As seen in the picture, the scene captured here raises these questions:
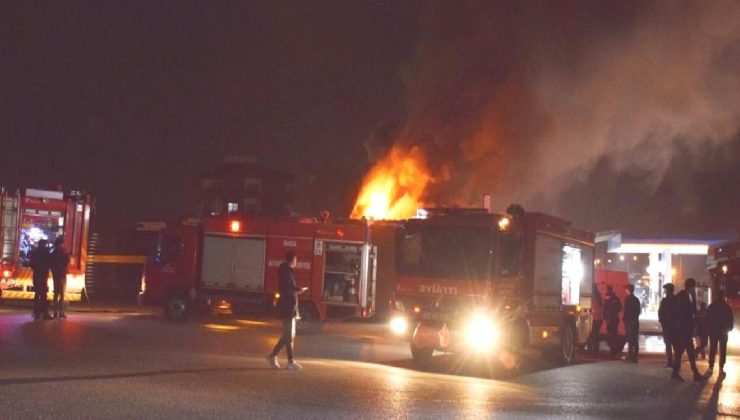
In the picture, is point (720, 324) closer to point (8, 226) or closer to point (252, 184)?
point (8, 226)

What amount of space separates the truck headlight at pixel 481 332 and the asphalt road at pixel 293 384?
548mm

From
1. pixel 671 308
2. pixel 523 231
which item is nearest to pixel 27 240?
pixel 523 231

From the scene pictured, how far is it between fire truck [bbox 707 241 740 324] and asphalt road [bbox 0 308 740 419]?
5608 millimetres

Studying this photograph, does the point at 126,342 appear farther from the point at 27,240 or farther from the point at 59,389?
the point at 27,240

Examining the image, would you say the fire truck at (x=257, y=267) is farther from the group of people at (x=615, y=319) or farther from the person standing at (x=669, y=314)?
the person standing at (x=669, y=314)

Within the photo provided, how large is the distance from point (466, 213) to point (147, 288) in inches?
471

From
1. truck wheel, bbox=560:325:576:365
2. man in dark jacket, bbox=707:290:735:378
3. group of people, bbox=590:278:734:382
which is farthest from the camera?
truck wheel, bbox=560:325:576:365

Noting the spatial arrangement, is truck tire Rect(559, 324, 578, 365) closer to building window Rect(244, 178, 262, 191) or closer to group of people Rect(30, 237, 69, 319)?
group of people Rect(30, 237, 69, 319)

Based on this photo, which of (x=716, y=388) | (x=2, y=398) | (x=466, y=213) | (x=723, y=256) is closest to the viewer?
(x=2, y=398)

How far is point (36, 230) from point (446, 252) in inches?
561

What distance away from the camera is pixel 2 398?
8742mm

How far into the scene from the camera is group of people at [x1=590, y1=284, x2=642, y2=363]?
1753 cm

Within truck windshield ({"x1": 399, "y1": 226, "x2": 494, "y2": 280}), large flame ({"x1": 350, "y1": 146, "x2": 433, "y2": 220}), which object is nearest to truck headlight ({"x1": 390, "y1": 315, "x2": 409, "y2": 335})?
truck windshield ({"x1": 399, "y1": 226, "x2": 494, "y2": 280})

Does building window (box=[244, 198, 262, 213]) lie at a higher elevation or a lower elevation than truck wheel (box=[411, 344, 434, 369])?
higher
